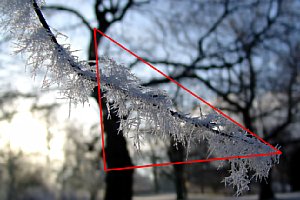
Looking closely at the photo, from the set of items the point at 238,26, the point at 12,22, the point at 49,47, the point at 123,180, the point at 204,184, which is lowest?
the point at 204,184

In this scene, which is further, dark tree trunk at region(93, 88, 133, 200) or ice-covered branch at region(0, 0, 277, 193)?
dark tree trunk at region(93, 88, 133, 200)

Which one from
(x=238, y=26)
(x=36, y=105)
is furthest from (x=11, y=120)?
(x=238, y=26)

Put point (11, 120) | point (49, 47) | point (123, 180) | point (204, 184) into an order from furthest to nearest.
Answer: point (204, 184) < point (11, 120) < point (123, 180) < point (49, 47)

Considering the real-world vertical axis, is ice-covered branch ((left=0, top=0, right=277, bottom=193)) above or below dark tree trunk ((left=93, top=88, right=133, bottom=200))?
above

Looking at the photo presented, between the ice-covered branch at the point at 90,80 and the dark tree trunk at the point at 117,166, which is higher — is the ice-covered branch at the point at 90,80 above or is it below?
above

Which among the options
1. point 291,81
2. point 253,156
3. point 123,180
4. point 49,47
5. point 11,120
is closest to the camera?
point 49,47

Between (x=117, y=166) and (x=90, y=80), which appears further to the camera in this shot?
(x=117, y=166)

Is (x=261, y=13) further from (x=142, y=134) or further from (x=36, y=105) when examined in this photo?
(x=142, y=134)

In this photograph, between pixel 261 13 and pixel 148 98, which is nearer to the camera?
pixel 148 98

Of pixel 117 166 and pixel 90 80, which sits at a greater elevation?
pixel 90 80

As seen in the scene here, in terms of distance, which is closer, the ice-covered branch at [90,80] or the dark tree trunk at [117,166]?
the ice-covered branch at [90,80]

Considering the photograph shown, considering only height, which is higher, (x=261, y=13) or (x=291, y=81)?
(x=261, y=13)
